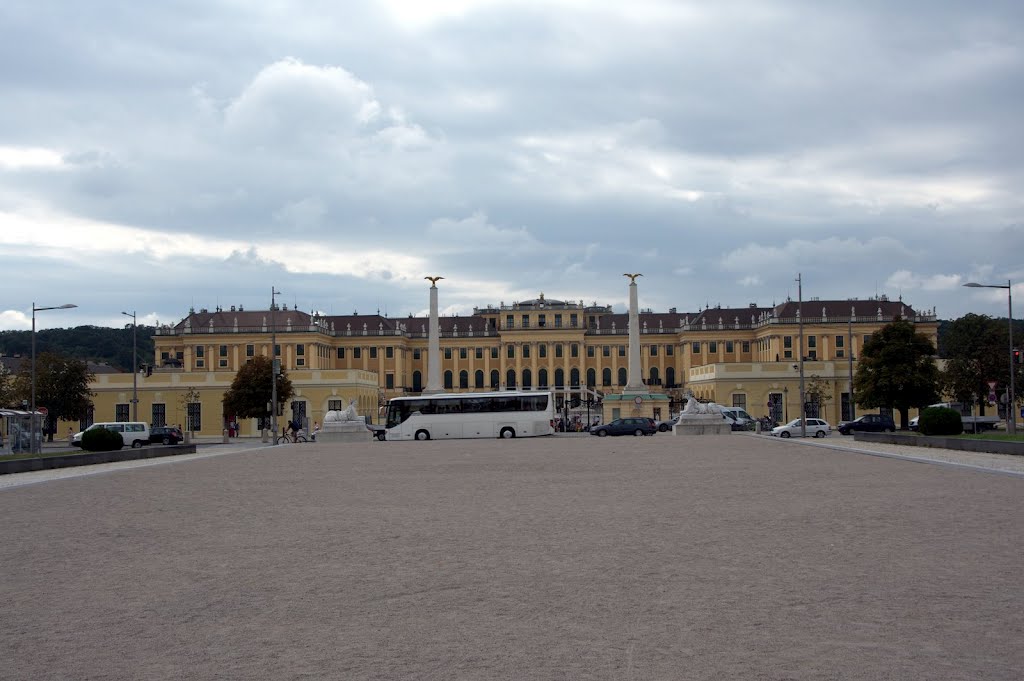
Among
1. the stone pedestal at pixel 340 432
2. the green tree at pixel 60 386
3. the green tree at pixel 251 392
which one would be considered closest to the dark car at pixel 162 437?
the stone pedestal at pixel 340 432

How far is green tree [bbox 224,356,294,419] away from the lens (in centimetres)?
7744

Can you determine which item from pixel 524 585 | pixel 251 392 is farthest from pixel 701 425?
pixel 524 585

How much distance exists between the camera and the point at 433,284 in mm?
82438

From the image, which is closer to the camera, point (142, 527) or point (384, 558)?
point (384, 558)

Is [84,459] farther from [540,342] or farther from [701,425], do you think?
[540,342]

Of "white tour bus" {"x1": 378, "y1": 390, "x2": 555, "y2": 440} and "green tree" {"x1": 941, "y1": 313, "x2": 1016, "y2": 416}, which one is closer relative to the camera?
"white tour bus" {"x1": 378, "y1": 390, "x2": 555, "y2": 440}

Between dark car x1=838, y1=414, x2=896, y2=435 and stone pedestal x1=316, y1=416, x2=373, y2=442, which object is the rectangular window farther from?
dark car x1=838, y1=414, x2=896, y2=435

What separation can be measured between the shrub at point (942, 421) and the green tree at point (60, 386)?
59177mm

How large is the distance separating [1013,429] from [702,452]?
14.3 meters

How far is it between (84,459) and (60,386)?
4360 centimetres

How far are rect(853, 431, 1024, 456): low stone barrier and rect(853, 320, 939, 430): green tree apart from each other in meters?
18.9

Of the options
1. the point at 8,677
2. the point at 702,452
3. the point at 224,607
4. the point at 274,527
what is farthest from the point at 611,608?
the point at 702,452

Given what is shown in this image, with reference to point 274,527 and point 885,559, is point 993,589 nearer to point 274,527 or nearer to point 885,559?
point 885,559

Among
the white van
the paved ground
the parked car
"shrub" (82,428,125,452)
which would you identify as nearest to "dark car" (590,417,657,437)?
the parked car
